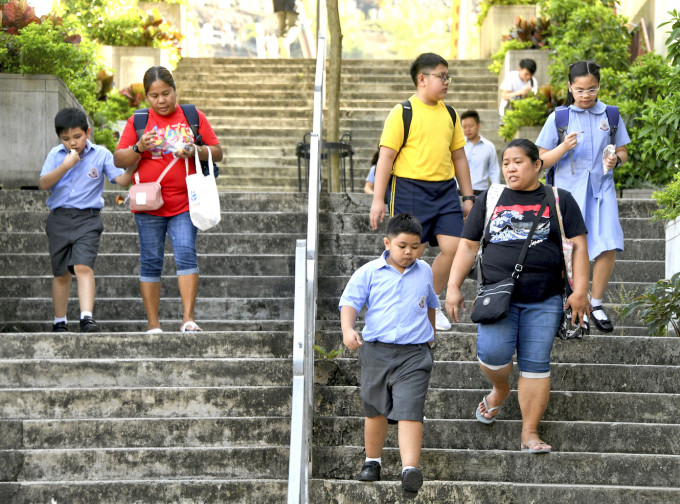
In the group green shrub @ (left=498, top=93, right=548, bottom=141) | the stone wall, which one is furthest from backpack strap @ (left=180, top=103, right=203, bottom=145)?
green shrub @ (left=498, top=93, right=548, bottom=141)

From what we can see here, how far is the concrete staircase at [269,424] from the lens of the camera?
18.7ft

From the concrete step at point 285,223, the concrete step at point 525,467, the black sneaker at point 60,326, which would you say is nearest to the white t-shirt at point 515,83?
the concrete step at point 285,223

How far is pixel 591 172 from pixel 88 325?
3.39m

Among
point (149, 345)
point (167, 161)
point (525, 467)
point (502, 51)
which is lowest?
point (525, 467)

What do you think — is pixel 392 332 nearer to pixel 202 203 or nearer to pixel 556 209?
pixel 556 209

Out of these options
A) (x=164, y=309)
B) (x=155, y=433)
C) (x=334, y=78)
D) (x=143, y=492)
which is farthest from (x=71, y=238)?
(x=334, y=78)

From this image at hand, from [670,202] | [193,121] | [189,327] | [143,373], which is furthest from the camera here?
[670,202]

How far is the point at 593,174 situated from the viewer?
707 centimetres

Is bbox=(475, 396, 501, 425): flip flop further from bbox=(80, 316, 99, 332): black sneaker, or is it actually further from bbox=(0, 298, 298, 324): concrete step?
bbox=(80, 316, 99, 332): black sneaker

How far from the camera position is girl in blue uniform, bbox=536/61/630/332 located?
A: 699 cm

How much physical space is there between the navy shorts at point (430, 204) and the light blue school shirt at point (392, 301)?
1225mm

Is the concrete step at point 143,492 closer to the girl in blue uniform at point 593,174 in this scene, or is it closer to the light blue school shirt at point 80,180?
the light blue school shirt at point 80,180

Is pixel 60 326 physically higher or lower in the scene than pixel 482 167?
lower

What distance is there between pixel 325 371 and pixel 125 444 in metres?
1.23
